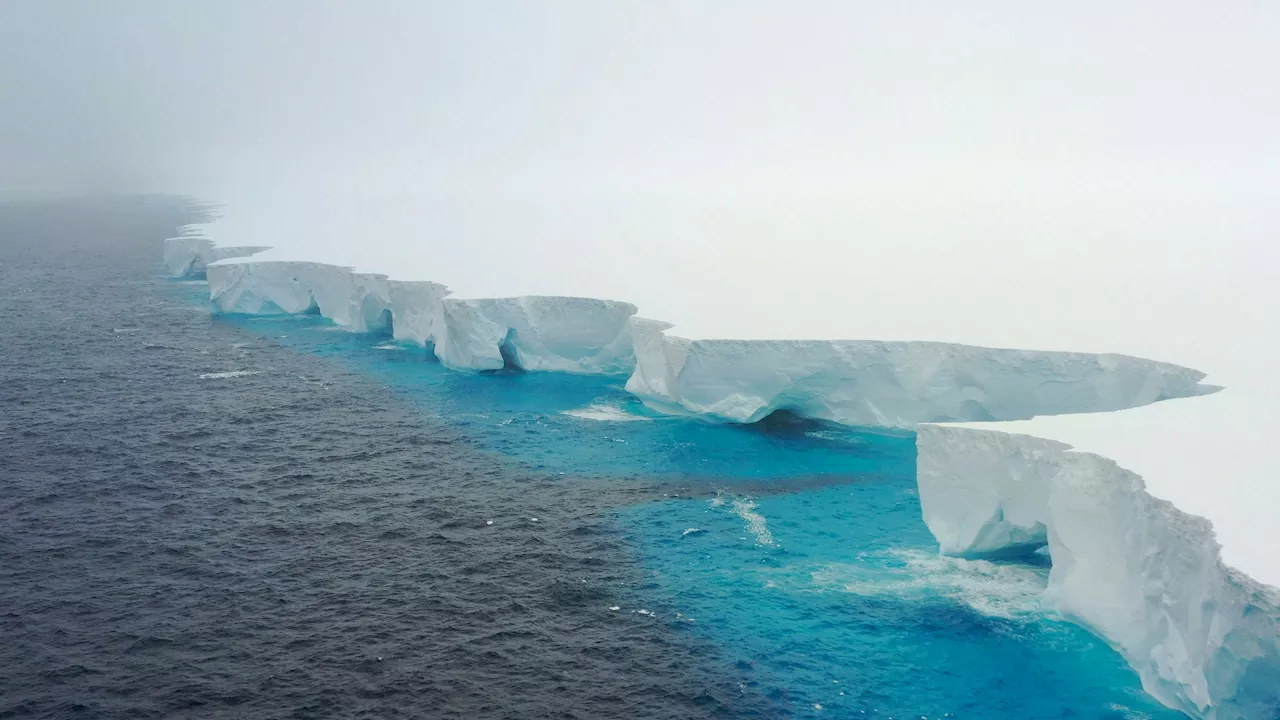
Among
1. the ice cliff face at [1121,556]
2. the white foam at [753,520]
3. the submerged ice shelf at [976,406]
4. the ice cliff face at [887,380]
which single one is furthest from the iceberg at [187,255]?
the ice cliff face at [1121,556]

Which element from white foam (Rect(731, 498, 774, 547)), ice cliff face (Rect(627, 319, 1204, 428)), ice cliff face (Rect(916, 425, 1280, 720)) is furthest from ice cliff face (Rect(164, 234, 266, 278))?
ice cliff face (Rect(916, 425, 1280, 720))

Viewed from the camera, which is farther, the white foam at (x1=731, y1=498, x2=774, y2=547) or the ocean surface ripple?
the white foam at (x1=731, y1=498, x2=774, y2=547)

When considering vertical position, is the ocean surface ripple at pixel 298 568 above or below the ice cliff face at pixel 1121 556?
below

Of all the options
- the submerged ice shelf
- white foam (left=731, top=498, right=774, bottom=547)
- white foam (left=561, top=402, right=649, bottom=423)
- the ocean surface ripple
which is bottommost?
the ocean surface ripple

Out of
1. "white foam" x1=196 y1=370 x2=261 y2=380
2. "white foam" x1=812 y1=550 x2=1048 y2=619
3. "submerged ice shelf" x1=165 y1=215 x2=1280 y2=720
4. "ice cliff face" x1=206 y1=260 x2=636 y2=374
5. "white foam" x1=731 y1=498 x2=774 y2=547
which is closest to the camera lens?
"submerged ice shelf" x1=165 y1=215 x2=1280 y2=720

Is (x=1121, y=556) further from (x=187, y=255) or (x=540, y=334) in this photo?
(x=187, y=255)

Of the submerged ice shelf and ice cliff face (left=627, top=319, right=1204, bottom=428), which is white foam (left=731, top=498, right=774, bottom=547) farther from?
ice cliff face (left=627, top=319, right=1204, bottom=428)

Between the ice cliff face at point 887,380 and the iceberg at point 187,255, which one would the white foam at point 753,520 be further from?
the iceberg at point 187,255
